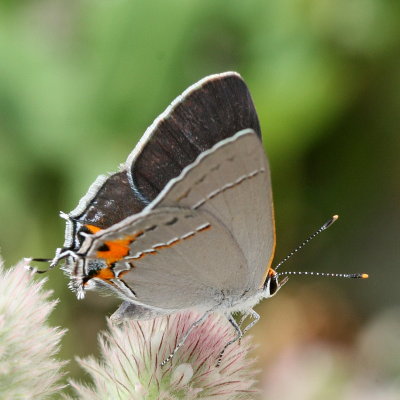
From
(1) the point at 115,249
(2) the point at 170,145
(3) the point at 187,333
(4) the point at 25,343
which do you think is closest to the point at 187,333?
(3) the point at 187,333

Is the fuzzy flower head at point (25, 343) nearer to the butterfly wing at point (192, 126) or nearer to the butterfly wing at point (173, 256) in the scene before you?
the butterfly wing at point (173, 256)

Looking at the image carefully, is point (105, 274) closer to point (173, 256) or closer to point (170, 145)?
point (173, 256)

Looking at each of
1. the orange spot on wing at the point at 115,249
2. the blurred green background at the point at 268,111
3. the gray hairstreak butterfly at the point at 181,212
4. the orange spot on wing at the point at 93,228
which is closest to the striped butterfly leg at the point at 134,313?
the gray hairstreak butterfly at the point at 181,212

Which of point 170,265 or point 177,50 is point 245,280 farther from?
point 177,50

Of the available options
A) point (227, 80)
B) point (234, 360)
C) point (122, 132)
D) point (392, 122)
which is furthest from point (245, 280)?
point (392, 122)

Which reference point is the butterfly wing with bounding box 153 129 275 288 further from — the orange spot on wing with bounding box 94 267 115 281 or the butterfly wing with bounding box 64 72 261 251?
the orange spot on wing with bounding box 94 267 115 281

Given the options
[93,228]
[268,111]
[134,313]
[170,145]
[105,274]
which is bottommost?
[268,111]
